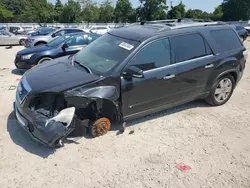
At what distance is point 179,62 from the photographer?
13.9 ft

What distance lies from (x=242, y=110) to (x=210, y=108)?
666 millimetres

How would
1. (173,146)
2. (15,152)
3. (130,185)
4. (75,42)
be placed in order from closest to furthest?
(130,185), (15,152), (173,146), (75,42)

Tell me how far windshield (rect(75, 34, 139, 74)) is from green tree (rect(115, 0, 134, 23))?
6390 centimetres

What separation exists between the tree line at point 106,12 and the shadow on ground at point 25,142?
5387 cm

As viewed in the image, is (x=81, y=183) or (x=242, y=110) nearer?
(x=81, y=183)

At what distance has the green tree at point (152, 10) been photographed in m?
68.1

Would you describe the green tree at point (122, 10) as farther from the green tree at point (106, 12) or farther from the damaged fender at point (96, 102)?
the damaged fender at point (96, 102)

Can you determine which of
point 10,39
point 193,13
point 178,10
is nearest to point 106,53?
point 10,39

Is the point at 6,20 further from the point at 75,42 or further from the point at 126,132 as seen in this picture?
the point at 126,132

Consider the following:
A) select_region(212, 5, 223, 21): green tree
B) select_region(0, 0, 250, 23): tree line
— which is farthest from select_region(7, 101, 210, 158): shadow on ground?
select_region(212, 5, 223, 21): green tree

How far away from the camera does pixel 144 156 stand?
3465mm

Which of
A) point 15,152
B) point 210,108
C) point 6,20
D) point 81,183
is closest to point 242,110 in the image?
point 210,108

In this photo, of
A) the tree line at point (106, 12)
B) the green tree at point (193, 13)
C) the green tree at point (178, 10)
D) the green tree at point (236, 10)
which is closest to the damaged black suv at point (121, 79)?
the tree line at point (106, 12)

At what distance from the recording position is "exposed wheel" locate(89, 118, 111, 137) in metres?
3.76
